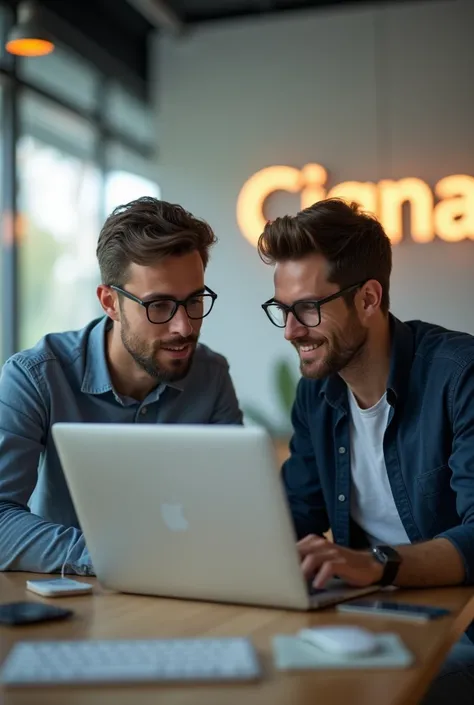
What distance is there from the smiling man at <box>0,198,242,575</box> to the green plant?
4.05 meters

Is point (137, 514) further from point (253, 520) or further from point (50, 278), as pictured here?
point (50, 278)

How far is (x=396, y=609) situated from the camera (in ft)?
5.15

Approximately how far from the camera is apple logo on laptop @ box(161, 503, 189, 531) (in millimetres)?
1638

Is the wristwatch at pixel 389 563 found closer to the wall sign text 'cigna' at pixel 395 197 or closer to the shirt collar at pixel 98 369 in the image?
the shirt collar at pixel 98 369

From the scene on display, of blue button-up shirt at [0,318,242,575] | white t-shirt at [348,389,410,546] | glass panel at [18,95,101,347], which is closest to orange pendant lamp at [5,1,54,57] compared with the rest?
glass panel at [18,95,101,347]

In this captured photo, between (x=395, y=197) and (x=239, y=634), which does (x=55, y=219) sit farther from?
(x=239, y=634)

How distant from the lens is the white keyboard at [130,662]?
1.21 metres

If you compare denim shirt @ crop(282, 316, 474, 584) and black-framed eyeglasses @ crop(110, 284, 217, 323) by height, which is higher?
black-framed eyeglasses @ crop(110, 284, 217, 323)

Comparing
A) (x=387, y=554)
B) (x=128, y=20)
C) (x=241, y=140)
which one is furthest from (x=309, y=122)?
(x=387, y=554)

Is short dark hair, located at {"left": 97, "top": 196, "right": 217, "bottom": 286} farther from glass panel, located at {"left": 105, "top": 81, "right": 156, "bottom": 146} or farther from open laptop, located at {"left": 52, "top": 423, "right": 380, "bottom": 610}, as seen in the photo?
glass panel, located at {"left": 105, "top": 81, "right": 156, "bottom": 146}

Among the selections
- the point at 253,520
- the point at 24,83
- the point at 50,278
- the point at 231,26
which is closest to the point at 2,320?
the point at 50,278

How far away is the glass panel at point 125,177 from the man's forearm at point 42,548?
204 inches

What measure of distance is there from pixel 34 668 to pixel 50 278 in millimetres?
5359

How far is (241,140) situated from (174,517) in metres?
5.60
